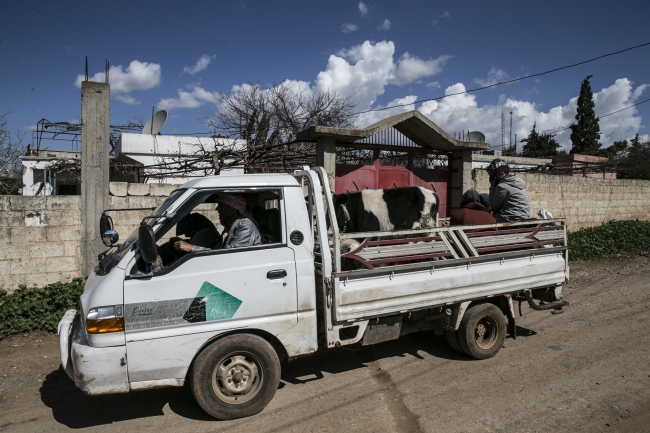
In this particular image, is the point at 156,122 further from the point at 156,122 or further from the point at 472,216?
the point at 472,216

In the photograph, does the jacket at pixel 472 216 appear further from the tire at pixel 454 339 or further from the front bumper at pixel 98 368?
the front bumper at pixel 98 368

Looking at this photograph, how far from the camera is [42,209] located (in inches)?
270

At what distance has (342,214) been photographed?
5.65m

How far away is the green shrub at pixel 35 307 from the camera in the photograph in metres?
6.12

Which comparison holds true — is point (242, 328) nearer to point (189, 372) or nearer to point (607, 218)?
point (189, 372)

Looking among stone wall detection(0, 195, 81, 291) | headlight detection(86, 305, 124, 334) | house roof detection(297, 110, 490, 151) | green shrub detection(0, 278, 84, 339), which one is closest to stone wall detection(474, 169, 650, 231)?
house roof detection(297, 110, 490, 151)

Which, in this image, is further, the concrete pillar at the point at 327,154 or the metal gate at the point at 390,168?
the metal gate at the point at 390,168

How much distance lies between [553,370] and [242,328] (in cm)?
342

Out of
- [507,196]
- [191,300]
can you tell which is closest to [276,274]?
[191,300]

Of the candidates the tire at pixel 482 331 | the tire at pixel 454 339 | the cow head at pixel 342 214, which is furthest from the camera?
the cow head at pixel 342 214

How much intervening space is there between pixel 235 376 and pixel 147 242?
1416mm

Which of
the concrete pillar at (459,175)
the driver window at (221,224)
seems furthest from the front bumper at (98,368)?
the concrete pillar at (459,175)

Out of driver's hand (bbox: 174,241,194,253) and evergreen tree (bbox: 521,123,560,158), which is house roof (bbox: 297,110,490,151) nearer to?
driver's hand (bbox: 174,241,194,253)

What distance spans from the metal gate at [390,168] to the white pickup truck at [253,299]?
374cm
